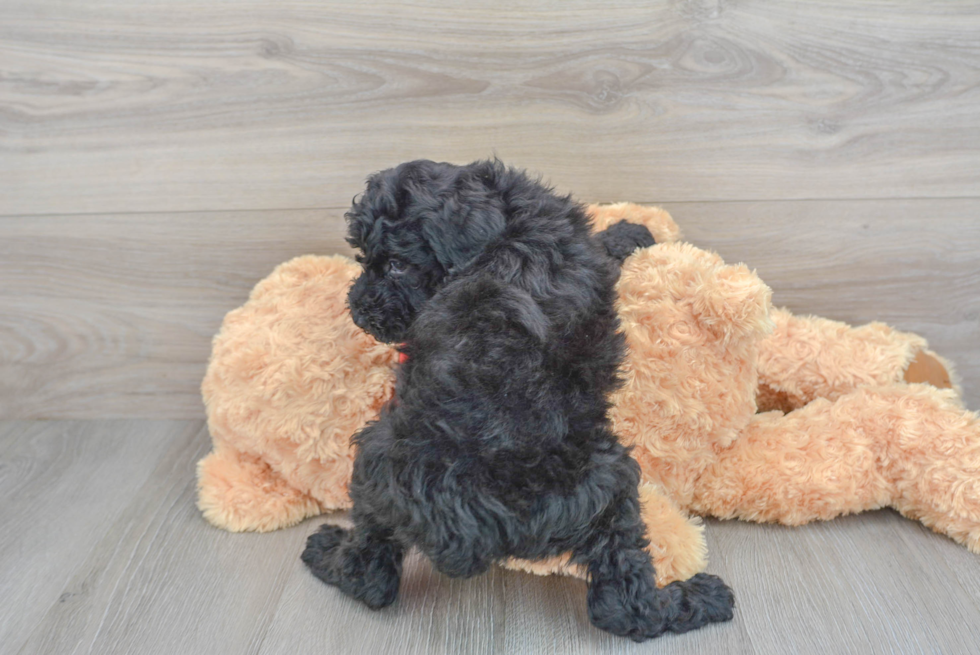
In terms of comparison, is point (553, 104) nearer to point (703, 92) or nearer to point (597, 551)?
point (703, 92)

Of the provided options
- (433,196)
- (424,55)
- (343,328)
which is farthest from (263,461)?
(424,55)

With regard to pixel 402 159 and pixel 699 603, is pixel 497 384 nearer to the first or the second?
pixel 699 603

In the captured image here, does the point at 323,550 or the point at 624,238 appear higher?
the point at 624,238

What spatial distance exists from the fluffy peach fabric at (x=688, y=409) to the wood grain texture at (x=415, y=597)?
0.05 meters

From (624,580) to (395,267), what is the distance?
0.48 m

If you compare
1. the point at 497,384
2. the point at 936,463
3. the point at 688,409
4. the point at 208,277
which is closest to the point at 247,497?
the point at 208,277

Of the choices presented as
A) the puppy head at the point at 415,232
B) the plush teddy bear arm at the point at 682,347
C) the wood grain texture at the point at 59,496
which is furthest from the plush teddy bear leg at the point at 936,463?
the wood grain texture at the point at 59,496

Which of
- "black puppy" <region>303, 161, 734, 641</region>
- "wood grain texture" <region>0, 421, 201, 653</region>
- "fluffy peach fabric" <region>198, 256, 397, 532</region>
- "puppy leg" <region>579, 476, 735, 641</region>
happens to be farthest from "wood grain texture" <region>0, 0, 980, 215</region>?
"puppy leg" <region>579, 476, 735, 641</region>

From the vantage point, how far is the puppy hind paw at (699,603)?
964 millimetres

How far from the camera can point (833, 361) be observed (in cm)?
126

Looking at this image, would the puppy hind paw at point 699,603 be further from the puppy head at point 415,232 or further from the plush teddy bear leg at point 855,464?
the puppy head at point 415,232

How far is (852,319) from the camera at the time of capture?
4.66ft

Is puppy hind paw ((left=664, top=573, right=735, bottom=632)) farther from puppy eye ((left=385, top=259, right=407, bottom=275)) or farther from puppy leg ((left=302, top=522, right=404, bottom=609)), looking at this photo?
puppy eye ((left=385, top=259, right=407, bottom=275))

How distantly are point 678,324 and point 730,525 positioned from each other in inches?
14.1
